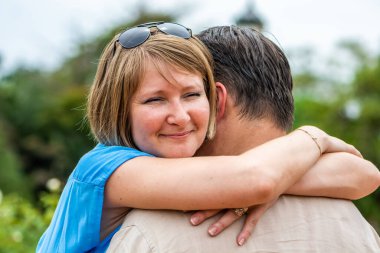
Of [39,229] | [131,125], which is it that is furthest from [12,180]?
[131,125]

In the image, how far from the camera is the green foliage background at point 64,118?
20.8 m

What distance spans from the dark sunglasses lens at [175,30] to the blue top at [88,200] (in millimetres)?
511

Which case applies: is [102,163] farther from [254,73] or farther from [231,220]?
[254,73]

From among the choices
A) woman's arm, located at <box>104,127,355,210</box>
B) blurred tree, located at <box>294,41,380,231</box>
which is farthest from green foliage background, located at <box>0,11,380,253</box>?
woman's arm, located at <box>104,127,355,210</box>

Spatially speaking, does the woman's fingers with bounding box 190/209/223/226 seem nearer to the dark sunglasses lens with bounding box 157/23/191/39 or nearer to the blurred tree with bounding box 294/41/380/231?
the dark sunglasses lens with bounding box 157/23/191/39

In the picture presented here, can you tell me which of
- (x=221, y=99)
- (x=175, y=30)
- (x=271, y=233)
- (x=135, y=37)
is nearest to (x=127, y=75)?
(x=135, y=37)

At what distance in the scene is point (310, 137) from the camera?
8.37 ft

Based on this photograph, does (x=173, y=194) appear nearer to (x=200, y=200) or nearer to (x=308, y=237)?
(x=200, y=200)

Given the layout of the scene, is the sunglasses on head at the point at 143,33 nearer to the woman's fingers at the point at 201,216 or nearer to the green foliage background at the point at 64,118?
the woman's fingers at the point at 201,216

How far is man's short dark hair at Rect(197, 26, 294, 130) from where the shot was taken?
2611 millimetres

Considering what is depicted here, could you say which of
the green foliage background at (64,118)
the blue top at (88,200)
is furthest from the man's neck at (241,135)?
the green foliage background at (64,118)

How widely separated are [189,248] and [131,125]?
640 millimetres

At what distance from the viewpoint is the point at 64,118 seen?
27.0 metres

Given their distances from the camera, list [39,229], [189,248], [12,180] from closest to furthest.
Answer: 1. [189,248]
2. [39,229]
3. [12,180]
